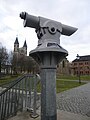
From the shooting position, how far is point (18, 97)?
5.41 meters

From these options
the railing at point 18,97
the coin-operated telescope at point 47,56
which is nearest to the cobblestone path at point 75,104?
the railing at point 18,97

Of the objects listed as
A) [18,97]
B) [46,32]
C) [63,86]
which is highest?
[46,32]

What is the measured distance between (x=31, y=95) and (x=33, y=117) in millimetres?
779

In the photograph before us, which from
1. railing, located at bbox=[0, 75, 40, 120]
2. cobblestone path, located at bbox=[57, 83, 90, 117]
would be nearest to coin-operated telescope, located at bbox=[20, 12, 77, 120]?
railing, located at bbox=[0, 75, 40, 120]

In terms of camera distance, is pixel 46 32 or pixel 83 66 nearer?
pixel 46 32

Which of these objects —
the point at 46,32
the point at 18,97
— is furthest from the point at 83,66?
the point at 46,32

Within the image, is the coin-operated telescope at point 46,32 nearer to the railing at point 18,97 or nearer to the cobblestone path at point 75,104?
the railing at point 18,97

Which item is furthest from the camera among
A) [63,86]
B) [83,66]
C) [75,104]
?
[83,66]

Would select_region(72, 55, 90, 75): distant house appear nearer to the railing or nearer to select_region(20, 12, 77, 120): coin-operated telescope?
the railing

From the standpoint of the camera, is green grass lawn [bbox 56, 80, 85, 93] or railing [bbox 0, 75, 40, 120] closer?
railing [bbox 0, 75, 40, 120]

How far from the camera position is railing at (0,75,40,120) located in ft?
17.1

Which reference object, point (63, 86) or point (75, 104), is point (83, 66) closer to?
point (63, 86)

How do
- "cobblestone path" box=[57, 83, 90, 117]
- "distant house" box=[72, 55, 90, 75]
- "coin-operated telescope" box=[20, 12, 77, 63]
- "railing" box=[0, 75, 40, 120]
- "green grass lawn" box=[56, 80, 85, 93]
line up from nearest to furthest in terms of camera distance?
"coin-operated telescope" box=[20, 12, 77, 63] < "railing" box=[0, 75, 40, 120] < "cobblestone path" box=[57, 83, 90, 117] < "green grass lawn" box=[56, 80, 85, 93] < "distant house" box=[72, 55, 90, 75]

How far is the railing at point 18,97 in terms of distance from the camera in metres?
5.23
